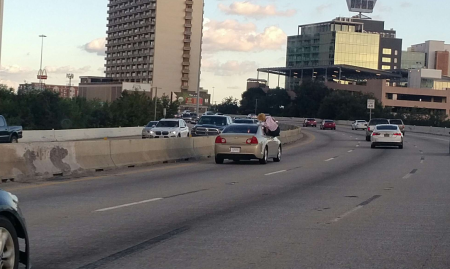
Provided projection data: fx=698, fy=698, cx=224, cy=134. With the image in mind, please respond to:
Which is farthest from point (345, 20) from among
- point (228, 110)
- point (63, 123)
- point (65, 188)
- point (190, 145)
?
point (65, 188)

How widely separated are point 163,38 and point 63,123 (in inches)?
3050

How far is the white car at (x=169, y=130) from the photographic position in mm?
40219

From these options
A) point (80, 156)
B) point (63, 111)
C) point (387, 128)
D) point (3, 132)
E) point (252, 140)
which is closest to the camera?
point (80, 156)

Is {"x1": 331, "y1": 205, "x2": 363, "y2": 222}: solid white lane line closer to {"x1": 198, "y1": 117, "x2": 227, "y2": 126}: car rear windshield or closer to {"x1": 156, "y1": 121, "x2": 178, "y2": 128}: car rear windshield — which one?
{"x1": 156, "y1": 121, "x2": 178, "y2": 128}: car rear windshield

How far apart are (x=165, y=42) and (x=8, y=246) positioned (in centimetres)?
14005

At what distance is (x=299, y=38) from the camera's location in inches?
7726

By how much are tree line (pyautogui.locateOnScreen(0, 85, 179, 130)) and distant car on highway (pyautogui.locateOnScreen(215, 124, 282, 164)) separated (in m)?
41.0

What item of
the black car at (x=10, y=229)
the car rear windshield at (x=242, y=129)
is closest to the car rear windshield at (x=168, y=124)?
the car rear windshield at (x=242, y=129)

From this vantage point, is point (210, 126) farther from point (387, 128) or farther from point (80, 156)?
point (80, 156)

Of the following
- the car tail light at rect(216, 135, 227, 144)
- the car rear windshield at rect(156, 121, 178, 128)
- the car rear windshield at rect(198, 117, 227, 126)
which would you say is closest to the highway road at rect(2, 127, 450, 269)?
the car tail light at rect(216, 135, 227, 144)

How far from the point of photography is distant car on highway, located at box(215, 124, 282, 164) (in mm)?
24766

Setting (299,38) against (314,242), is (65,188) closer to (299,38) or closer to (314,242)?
(314,242)

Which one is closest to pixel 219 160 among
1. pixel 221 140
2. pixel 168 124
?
pixel 221 140

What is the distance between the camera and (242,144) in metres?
24.8
